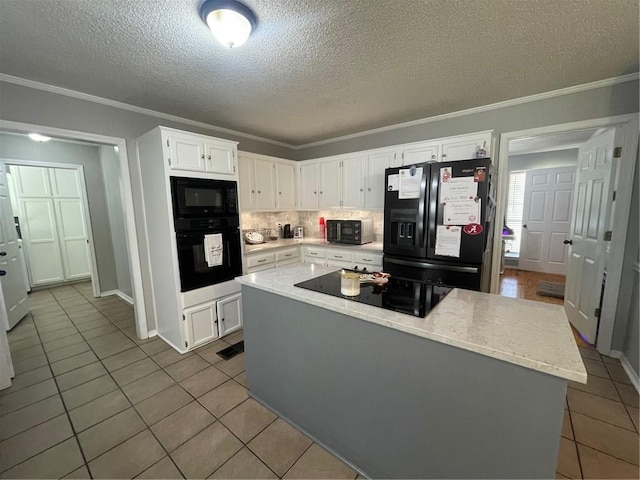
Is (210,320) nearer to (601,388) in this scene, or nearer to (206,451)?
(206,451)

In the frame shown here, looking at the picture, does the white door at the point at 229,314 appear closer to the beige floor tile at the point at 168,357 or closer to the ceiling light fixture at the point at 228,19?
the beige floor tile at the point at 168,357

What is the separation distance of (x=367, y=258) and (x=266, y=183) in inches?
70.8

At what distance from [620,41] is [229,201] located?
340cm

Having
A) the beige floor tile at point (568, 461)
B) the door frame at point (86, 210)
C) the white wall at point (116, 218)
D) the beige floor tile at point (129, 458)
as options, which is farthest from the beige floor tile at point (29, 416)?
the beige floor tile at point (568, 461)

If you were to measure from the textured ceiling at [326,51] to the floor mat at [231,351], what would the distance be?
2.59 meters

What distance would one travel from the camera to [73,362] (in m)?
2.58

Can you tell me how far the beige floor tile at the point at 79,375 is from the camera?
2.27m

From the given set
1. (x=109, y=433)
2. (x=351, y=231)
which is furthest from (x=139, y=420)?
(x=351, y=231)

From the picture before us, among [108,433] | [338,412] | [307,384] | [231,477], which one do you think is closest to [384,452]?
[338,412]

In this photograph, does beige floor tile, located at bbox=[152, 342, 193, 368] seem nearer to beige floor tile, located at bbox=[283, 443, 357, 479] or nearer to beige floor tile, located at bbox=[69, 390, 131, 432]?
beige floor tile, located at bbox=[69, 390, 131, 432]

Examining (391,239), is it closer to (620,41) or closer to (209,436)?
(620,41)

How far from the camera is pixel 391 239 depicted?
3.00 metres

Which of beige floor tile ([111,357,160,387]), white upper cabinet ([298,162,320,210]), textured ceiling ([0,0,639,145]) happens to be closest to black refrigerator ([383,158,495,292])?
textured ceiling ([0,0,639,145])

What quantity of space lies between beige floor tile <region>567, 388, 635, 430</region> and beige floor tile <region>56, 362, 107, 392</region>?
3951 millimetres
